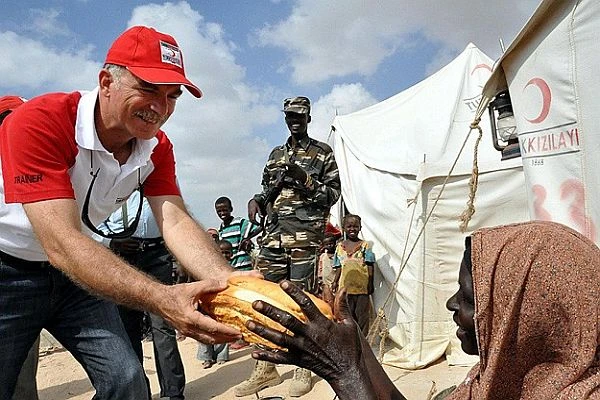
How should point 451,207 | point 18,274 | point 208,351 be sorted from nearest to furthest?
1. point 18,274
2. point 451,207
3. point 208,351

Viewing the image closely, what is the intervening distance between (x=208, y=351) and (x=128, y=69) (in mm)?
4793

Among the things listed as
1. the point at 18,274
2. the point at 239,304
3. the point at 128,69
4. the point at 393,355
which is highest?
the point at 128,69

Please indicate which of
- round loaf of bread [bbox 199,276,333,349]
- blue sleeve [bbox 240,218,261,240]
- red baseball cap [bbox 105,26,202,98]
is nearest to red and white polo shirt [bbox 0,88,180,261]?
red baseball cap [bbox 105,26,202,98]

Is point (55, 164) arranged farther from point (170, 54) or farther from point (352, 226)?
point (352, 226)

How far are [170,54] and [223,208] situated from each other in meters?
5.11

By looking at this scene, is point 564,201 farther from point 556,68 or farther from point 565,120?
point 556,68

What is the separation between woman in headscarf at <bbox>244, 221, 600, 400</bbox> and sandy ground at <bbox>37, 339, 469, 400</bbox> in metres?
3.45

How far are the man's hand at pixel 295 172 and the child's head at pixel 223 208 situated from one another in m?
2.46

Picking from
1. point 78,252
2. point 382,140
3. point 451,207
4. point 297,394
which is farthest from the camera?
point 382,140

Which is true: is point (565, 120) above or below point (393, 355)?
above

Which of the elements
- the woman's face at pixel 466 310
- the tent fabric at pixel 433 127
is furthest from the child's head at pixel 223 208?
the woman's face at pixel 466 310

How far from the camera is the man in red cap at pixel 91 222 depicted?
2268 mm

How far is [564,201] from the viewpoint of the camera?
11.0ft

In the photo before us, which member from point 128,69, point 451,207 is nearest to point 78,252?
point 128,69
